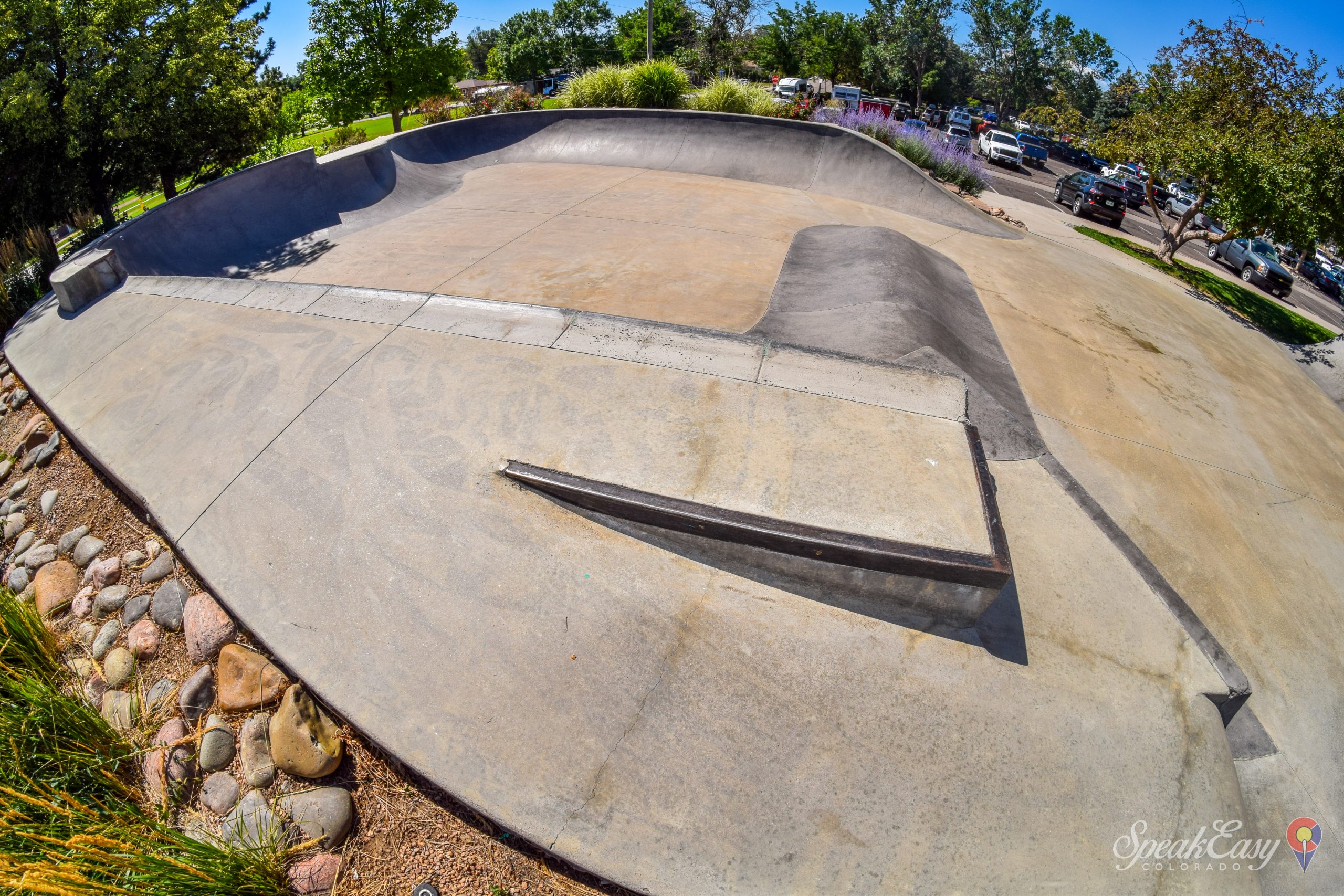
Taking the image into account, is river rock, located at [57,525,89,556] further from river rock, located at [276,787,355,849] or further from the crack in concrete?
the crack in concrete

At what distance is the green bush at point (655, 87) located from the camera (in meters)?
15.9

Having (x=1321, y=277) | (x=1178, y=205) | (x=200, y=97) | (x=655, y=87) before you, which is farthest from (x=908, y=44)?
(x=200, y=97)

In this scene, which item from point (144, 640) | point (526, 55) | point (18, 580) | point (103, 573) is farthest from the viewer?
point (526, 55)

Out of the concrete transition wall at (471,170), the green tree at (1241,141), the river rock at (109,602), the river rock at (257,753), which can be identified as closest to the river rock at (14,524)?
the river rock at (109,602)

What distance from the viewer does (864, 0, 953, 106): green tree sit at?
186 feet

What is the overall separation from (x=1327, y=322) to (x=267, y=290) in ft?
98.2

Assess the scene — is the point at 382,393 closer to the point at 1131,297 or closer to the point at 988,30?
the point at 1131,297

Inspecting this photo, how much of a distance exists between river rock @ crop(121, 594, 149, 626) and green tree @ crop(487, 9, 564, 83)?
3194 inches

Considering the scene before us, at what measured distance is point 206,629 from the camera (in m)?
3.75

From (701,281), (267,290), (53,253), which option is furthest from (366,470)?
(53,253)

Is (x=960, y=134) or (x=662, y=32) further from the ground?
(x=662, y=32)

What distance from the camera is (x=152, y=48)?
36.2 feet

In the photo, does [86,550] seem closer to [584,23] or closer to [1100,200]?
[1100,200]

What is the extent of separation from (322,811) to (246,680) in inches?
40.6
